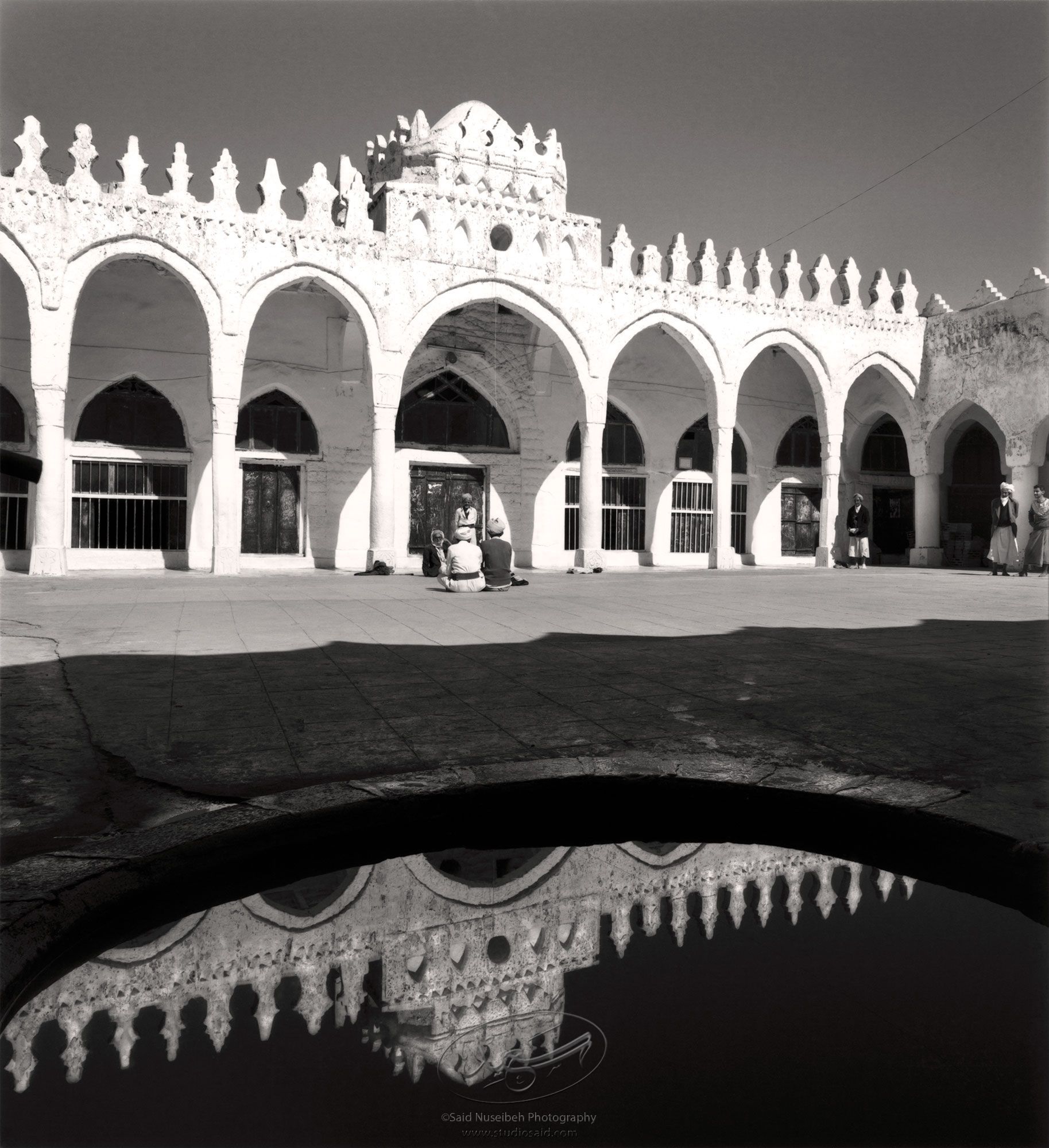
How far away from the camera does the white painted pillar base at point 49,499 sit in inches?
567

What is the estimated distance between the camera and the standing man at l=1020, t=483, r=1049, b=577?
16.8m

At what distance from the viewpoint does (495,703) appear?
4.85 metres

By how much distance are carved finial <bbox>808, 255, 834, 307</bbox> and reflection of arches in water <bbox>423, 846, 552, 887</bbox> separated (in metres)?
20.4

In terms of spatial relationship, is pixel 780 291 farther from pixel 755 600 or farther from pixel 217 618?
pixel 217 618

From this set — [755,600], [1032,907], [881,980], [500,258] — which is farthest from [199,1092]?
[500,258]

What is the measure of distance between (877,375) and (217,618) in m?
19.7

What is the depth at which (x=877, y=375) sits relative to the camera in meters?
23.5

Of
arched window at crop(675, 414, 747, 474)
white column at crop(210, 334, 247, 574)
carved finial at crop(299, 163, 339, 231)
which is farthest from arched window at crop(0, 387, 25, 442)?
arched window at crop(675, 414, 747, 474)

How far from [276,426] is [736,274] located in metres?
10.3

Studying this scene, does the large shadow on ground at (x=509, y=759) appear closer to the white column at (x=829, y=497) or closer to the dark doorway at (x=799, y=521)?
the white column at (x=829, y=497)

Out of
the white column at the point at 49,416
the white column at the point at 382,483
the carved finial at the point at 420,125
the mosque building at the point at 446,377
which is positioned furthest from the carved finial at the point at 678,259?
the white column at the point at 49,416

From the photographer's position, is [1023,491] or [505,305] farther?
[1023,491]

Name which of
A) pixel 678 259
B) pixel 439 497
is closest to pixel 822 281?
pixel 678 259

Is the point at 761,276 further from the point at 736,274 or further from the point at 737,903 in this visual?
the point at 737,903
